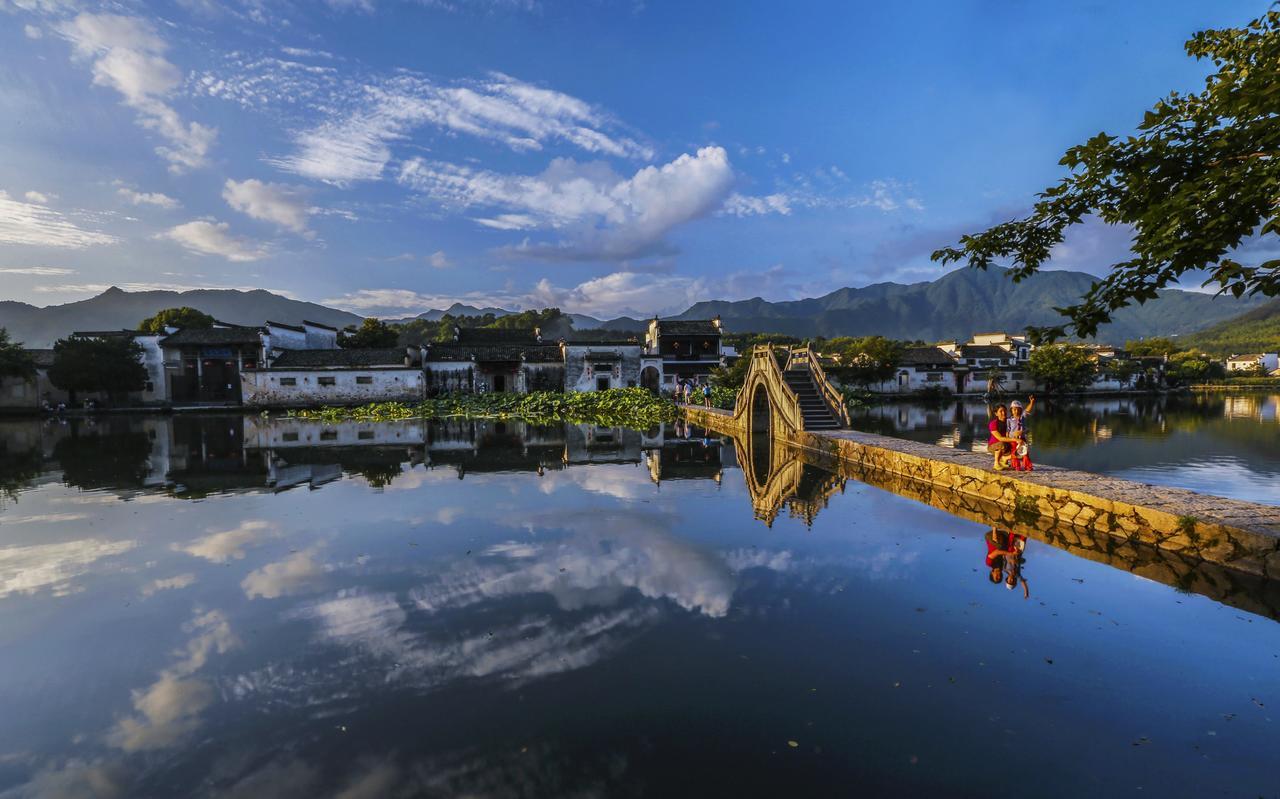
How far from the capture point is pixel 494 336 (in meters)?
51.7

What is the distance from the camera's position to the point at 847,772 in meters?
3.32

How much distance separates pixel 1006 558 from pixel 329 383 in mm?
41120

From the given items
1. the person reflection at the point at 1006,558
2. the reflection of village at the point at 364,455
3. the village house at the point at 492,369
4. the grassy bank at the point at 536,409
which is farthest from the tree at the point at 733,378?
the person reflection at the point at 1006,558

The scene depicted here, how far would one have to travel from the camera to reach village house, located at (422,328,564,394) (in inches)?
1592

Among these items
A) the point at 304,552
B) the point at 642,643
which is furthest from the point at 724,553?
the point at 304,552

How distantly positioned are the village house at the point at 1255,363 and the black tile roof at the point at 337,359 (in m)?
115

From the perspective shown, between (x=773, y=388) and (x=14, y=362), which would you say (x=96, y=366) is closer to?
(x=14, y=362)

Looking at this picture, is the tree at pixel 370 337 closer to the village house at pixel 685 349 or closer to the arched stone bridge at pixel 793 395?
the village house at pixel 685 349

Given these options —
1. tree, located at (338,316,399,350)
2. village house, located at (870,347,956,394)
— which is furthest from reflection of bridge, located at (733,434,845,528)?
tree, located at (338,316,399,350)

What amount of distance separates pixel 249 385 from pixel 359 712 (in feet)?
139

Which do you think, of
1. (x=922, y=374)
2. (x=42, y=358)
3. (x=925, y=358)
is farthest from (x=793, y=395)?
(x=42, y=358)

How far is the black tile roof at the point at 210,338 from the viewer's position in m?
38.7

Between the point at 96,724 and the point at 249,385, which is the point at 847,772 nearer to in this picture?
the point at 96,724

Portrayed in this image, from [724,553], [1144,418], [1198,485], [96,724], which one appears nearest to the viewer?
[96,724]
